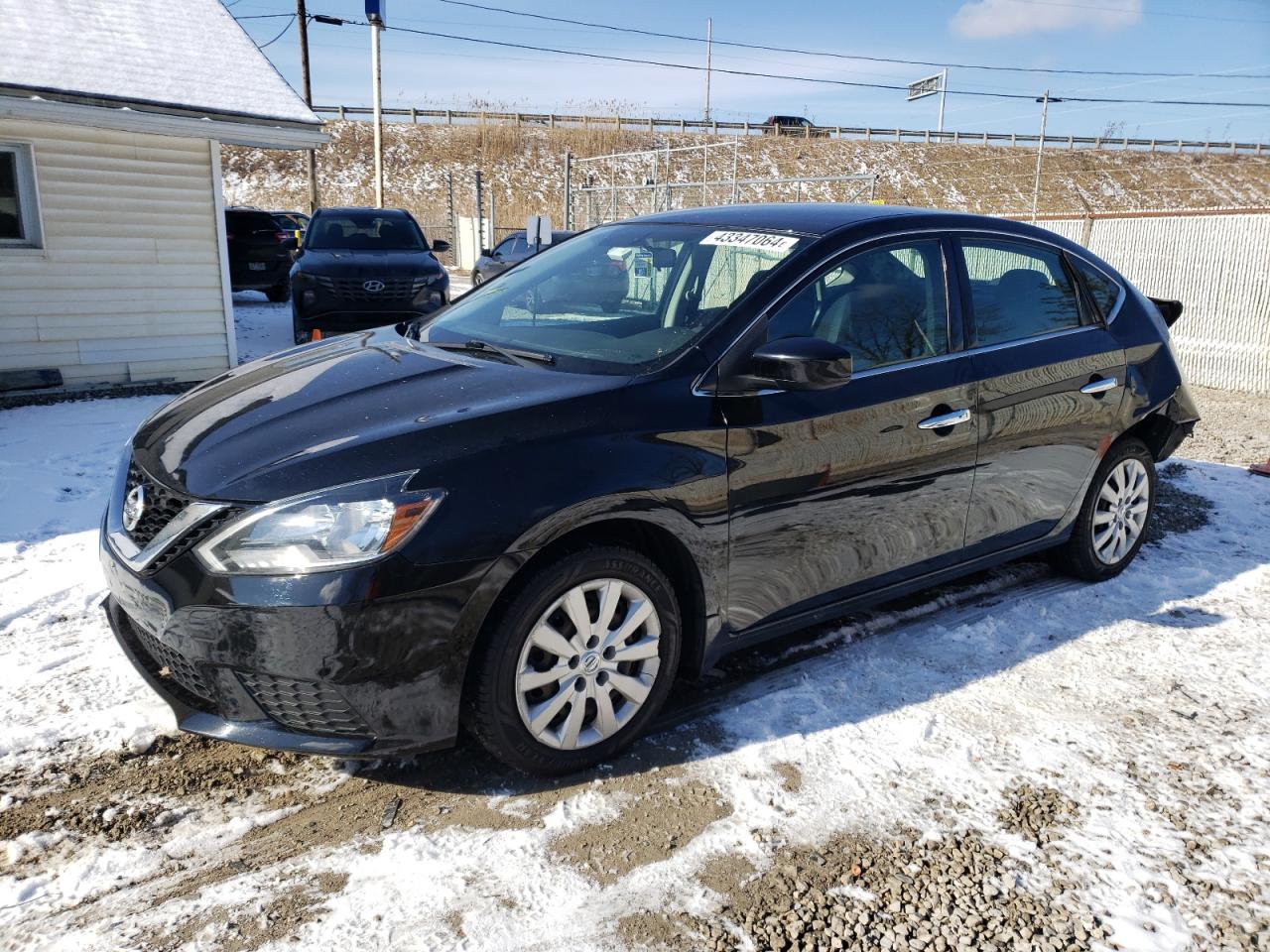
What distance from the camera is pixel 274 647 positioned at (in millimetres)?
2627

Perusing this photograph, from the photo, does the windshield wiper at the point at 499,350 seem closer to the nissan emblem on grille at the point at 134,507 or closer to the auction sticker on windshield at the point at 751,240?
the auction sticker on windshield at the point at 751,240

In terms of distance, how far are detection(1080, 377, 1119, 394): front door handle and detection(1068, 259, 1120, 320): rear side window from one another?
32cm

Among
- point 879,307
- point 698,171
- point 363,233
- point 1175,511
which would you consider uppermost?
point 698,171

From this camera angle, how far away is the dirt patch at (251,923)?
2.37 metres

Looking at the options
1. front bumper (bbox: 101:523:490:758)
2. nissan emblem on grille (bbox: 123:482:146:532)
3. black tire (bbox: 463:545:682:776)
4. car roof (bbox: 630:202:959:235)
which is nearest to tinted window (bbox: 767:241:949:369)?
car roof (bbox: 630:202:959:235)

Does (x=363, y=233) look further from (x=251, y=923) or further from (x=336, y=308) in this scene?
(x=251, y=923)

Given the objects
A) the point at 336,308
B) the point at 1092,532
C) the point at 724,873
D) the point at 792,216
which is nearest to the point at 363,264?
the point at 336,308

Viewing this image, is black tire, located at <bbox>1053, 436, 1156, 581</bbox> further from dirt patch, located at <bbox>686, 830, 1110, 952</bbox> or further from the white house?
the white house

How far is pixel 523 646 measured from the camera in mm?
2859

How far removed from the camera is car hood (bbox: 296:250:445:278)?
11.0 meters

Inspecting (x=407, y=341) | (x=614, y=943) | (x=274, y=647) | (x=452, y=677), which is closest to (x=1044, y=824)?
(x=614, y=943)

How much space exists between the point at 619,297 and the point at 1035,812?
232cm

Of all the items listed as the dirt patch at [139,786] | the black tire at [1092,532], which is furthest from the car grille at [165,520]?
the black tire at [1092,532]

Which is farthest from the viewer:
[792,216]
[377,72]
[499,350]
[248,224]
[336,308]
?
[377,72]
